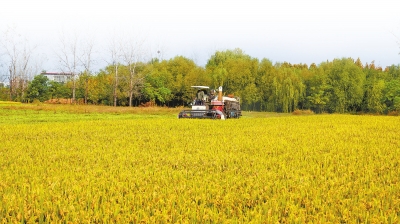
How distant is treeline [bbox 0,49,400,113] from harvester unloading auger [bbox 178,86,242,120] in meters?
27.2

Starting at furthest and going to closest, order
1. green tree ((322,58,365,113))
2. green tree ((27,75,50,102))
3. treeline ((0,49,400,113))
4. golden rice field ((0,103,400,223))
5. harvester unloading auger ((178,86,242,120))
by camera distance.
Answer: green tree ((322,58,365,113))
treeline ((0,49,400,113))
green tree ((27,75,50,102))
harvester unloading auger ((178,86,242,120))
golden rice field ((0,103,400,223))

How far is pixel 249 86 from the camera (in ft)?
220

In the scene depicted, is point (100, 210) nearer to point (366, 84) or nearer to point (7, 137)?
point (7, 137)

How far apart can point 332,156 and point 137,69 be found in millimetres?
53444

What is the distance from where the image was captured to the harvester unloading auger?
87.9ft

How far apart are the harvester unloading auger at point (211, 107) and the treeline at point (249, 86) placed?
27.2 metres

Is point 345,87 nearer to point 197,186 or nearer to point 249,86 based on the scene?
point 249,86

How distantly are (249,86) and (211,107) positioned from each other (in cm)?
3850

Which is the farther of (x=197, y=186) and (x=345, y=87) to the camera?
(x=345, y=87)

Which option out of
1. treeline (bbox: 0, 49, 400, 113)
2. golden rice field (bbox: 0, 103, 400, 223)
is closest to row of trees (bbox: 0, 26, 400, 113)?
treeline (bbox: 0, 49, 400, 113)

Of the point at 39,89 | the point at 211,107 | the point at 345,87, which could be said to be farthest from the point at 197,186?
the point at 345,87

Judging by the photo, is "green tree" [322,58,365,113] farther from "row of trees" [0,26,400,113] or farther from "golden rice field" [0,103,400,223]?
"golden rice field" [0,103,400,223]

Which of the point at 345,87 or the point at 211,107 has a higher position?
the point at 345,87

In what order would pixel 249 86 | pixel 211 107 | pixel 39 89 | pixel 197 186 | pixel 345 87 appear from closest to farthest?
1. pixel 197 186
2. pixel 211 107
3. pixel 39 89
4. pixel 345 87
5. pixel 249 86
